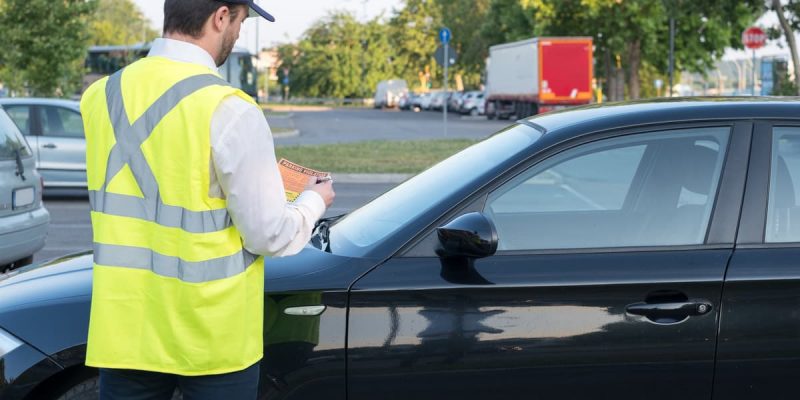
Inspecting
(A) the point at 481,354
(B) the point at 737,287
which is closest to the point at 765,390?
(B) the point at 737,287

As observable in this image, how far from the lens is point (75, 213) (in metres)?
13.4

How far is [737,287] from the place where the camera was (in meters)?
3.36

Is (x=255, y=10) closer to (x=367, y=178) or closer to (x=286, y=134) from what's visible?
(x=367, y=178)

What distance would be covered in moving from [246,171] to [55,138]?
12.6m

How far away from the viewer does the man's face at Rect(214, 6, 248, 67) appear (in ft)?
8.43

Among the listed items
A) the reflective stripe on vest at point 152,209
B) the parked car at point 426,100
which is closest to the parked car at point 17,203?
the reflective stripe on vest at point 152,209

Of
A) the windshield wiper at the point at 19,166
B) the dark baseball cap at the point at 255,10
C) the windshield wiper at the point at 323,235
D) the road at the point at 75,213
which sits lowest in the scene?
the road at the point at 75,213

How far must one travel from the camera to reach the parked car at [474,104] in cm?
6262

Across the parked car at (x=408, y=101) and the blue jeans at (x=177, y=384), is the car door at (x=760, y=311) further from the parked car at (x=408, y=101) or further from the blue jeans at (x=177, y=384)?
the parked car at (x=408, y=101)

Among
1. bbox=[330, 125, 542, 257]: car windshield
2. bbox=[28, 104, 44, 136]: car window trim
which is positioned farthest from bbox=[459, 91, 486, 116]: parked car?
bbox=[330, 125, 542, 257]: car windshield

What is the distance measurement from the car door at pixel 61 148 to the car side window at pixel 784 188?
39.3 ft

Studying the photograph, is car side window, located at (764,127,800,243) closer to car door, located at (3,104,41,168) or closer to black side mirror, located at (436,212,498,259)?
black side mirror, located at (436,212,498,259)

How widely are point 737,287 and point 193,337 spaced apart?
68.7 inches

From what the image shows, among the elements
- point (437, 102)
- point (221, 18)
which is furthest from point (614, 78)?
point (221, 18)
